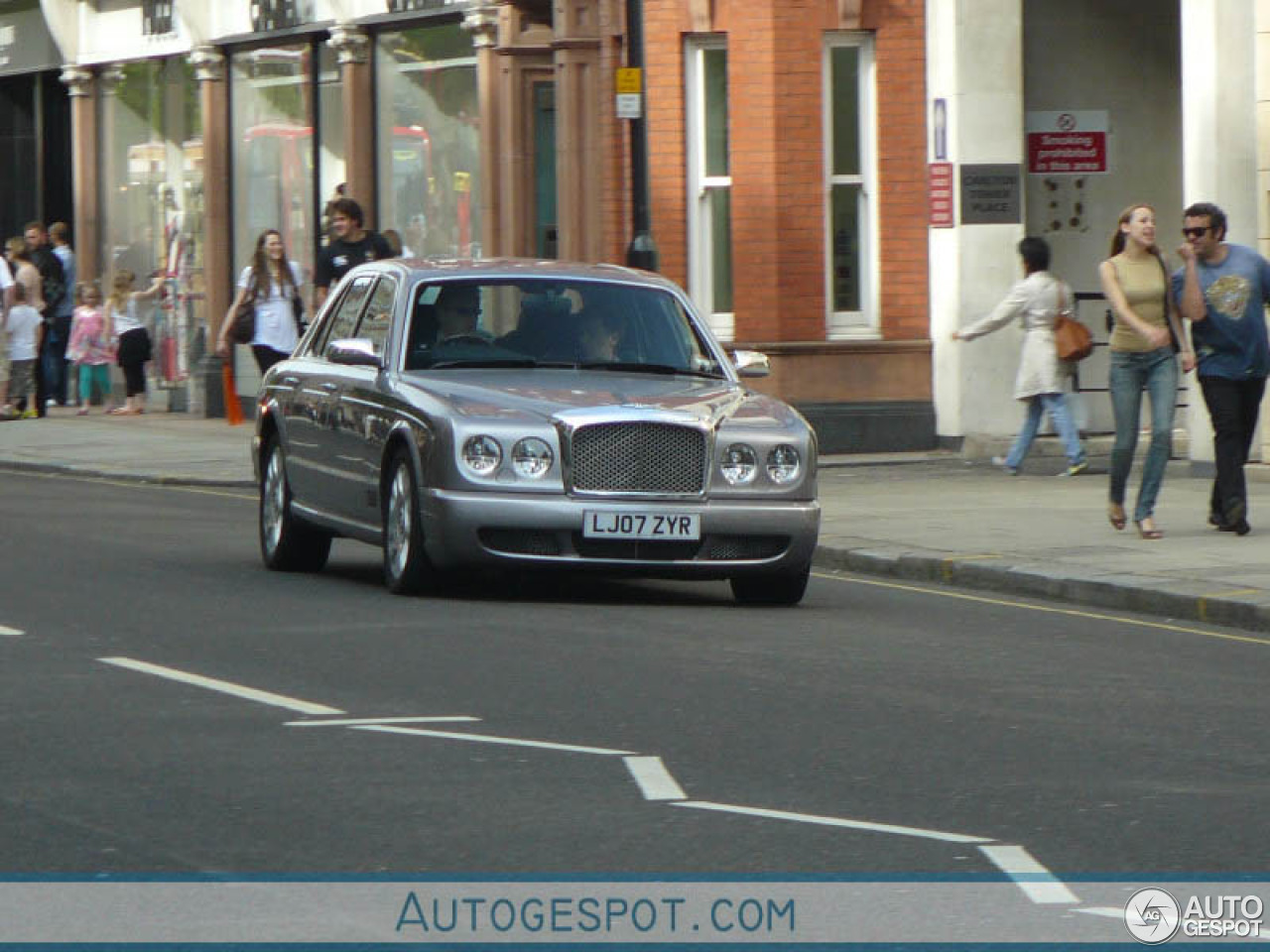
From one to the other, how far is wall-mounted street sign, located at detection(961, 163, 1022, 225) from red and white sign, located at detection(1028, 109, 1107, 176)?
25.3 inches

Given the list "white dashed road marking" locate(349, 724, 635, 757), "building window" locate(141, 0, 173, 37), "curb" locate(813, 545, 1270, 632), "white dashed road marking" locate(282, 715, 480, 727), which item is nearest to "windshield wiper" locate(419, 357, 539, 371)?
"curb" locate(813, 545, 1270, 632)

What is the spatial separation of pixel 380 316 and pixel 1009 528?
439 centimetres

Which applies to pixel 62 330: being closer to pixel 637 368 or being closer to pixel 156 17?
pixel 156 17

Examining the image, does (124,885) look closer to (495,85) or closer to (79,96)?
(495,85)

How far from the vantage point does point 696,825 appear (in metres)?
7.32

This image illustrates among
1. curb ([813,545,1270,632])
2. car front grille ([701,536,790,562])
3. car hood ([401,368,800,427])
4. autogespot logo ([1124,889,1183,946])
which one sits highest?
car hood ([401,368,800,427])

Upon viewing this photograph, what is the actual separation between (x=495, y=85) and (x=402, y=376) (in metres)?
14.6

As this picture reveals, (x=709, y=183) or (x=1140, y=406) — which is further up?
(x=709, y=183)

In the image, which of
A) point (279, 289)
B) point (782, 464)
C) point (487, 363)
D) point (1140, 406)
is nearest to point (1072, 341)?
point (1140, 406)

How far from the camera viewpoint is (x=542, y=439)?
12.8 metres

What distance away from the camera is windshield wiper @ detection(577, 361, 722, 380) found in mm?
13820

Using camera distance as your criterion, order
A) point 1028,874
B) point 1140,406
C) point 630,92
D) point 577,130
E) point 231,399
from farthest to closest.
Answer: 1. point 231,399
2. point 577,130
3. point 630,92
4. point 1140,406
5. point 1028,874

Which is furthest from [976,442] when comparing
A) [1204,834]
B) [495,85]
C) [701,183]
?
[1204,834]

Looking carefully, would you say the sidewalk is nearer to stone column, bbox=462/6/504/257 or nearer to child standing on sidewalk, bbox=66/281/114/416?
stone column, bbox=462/6/504/257
